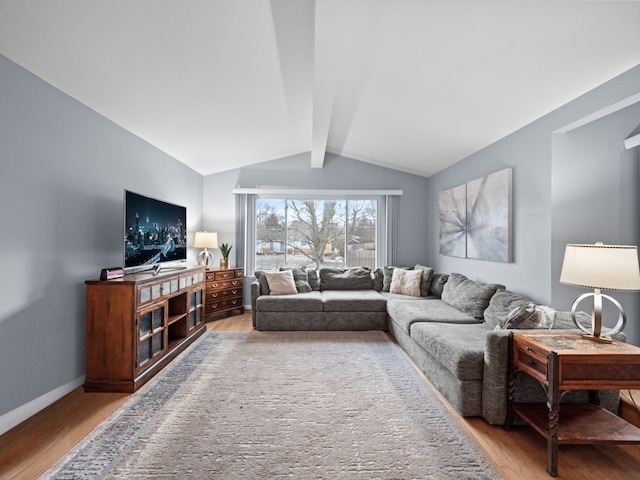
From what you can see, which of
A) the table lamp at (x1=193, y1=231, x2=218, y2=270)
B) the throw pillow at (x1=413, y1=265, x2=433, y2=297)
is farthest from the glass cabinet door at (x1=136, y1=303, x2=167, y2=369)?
the throw pillow at (x1=413, y1=265, x2=433, y2=297)

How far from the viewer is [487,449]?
6.57 feet

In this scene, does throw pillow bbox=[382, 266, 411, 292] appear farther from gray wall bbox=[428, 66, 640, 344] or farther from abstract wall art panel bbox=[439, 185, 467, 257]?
gray wall bbox=[428, 66, 640, 344]

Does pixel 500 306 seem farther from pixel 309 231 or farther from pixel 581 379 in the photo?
pixel 309 231

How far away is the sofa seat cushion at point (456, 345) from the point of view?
7.69ft

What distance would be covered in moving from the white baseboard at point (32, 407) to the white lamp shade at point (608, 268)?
3753mm

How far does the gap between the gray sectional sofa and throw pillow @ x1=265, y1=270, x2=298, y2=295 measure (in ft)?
0.31

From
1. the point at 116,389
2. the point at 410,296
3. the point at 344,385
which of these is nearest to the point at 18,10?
the point at 116,389

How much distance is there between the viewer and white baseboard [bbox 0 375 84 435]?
7.01ft

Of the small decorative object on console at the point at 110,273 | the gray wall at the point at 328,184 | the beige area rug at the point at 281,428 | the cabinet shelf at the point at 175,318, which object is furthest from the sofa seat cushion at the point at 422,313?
the small decorative object on console at the point at 110,273

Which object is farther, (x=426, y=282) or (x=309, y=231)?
(x=309, y=231)

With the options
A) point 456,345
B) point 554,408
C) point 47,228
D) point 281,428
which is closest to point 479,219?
point 456,345

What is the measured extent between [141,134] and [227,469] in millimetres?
3446

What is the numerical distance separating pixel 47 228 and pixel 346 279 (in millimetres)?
3857

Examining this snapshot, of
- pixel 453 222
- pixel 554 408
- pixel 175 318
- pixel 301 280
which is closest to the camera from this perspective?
pixel 554 408
